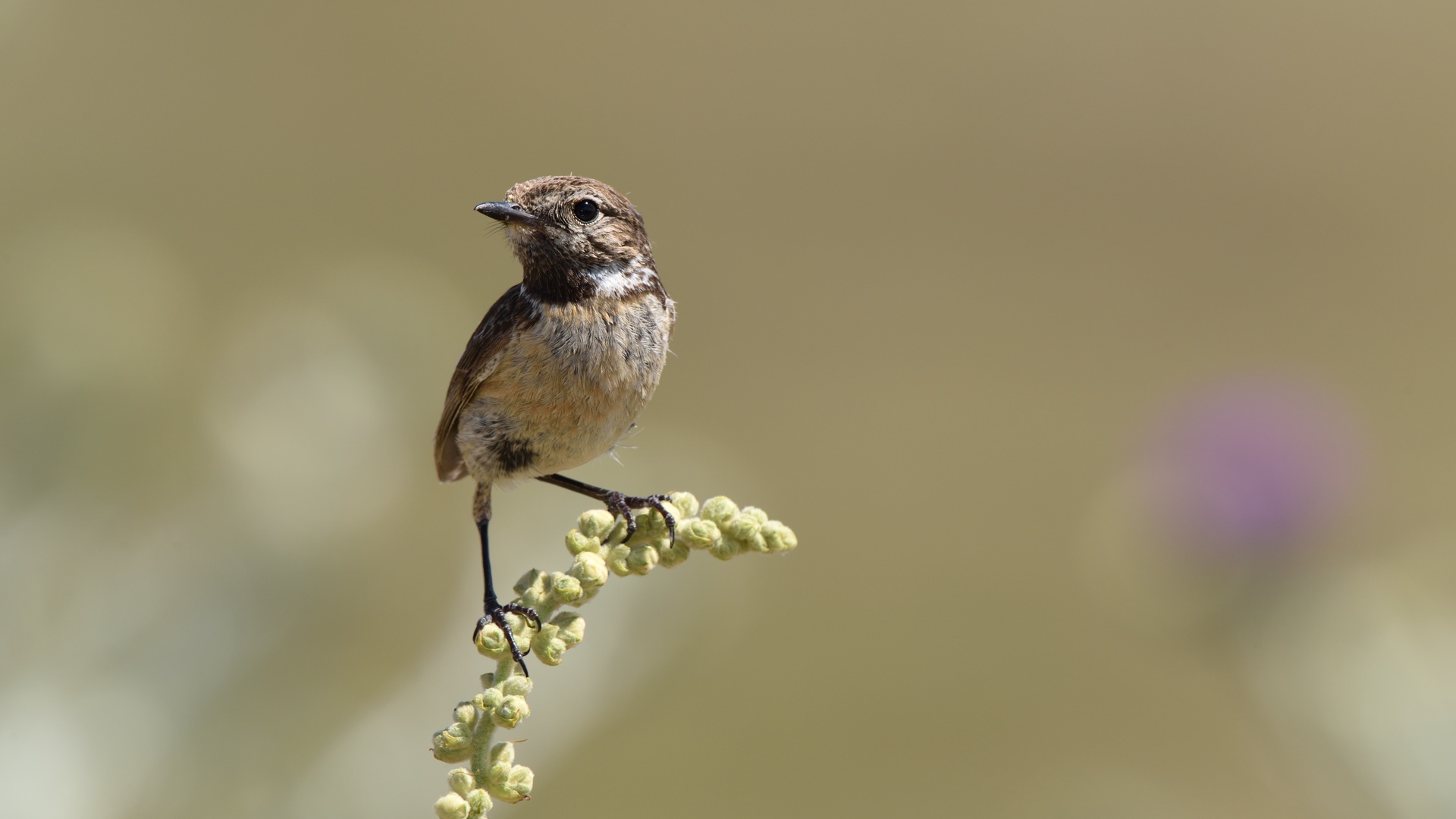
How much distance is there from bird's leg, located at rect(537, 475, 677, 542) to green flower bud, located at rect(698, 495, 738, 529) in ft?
0.20

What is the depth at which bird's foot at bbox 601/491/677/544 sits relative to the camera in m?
2.16

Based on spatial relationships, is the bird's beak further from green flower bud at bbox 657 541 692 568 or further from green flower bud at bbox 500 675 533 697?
green flower bud at bbox 500 675 533 697

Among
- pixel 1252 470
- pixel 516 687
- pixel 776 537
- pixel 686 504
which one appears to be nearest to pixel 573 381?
pixel 686 504

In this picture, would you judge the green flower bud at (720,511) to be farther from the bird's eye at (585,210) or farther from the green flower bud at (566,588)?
the bird's eye at (585,210)

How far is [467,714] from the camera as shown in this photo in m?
1.50

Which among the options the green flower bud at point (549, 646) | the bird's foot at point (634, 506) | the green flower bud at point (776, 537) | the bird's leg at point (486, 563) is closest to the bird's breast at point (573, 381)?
the bird's foot at point (634, 506)

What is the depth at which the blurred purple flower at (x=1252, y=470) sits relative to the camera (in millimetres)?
4148

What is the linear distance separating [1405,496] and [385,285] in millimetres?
11488

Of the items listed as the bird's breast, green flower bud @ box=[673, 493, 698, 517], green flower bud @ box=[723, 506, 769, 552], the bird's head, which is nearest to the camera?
green flower bud @ box=[723, 506, 769, 552]

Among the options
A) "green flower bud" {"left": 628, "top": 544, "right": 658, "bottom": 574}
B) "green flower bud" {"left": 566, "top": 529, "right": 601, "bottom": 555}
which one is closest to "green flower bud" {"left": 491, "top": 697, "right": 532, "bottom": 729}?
"green flower bud" {"left": 566, "top": 529, "right": 601, "bottom": 555}

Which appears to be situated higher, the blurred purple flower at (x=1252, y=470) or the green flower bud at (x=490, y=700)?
the blurred purple flower at (x=1252, y=470)

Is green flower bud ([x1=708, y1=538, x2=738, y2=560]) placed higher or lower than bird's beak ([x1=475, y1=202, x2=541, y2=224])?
lower

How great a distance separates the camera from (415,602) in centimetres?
923

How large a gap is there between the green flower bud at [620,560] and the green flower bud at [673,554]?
50mm
